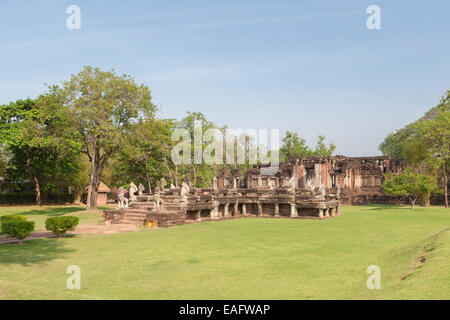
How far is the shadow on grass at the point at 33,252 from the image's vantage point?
12.2 m

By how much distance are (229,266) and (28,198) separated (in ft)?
148

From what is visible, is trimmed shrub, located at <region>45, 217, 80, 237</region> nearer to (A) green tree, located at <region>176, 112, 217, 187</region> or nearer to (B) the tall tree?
(B) the tall tree

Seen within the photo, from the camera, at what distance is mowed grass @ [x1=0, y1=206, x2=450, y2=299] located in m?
8.11

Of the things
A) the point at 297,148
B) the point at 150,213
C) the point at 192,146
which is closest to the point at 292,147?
the point at 297,148

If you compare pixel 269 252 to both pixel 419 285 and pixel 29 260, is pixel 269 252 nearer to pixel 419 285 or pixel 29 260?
pixel 419 285

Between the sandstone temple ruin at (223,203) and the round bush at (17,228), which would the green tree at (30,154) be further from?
the round bush at (17,228)

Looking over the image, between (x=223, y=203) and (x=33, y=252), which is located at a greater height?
(x=223, y=203)

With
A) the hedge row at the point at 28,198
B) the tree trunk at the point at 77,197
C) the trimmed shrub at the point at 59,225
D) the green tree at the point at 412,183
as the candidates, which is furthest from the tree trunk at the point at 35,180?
the green tree at the point at 412,183

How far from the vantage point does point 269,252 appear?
13.5 metres

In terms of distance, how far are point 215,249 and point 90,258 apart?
14.6 feet

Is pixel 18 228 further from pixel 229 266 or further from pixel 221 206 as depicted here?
pixel 221 206

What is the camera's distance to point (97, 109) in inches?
1245
